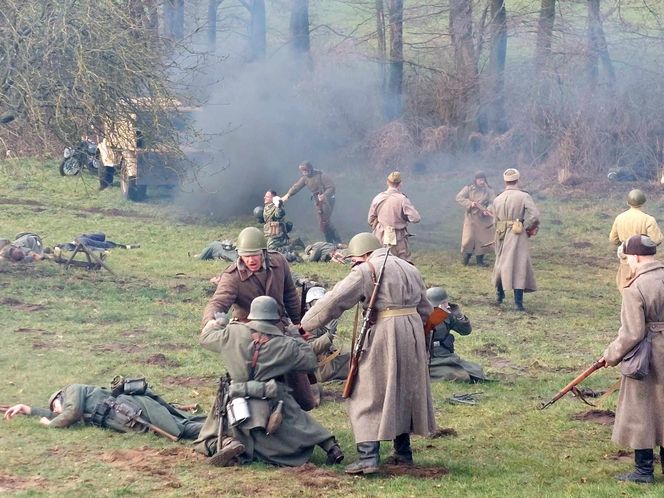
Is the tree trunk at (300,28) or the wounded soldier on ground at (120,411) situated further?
the tree trunk at (300,28)

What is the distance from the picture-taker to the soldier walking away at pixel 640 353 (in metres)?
7.41

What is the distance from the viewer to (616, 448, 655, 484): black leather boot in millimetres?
7609

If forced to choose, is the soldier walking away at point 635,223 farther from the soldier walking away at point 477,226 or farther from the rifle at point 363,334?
the soldier walking away at point 477,226

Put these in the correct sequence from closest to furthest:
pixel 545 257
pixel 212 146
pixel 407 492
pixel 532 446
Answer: pixel 407 492 < pixel 532 446 < pixel 545 257 < pixel 212 146

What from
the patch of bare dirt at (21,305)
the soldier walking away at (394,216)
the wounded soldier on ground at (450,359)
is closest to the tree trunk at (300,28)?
the soldier walking away at (394,216)

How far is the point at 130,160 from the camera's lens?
22500mm

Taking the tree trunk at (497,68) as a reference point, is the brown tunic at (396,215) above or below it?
below

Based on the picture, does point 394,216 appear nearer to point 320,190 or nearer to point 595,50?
point 320,190

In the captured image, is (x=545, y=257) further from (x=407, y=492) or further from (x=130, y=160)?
(x=407, y=492)

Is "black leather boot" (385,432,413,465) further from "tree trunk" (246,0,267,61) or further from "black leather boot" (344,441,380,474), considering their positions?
"tree trunk" (246,0,267,61)

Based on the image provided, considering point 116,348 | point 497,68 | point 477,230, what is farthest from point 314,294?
point 497,68

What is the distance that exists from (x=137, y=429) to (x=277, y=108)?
18.8 m

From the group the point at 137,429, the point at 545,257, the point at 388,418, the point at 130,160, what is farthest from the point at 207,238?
the point at 388,418

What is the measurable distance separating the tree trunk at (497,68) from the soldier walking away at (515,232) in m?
12.9
